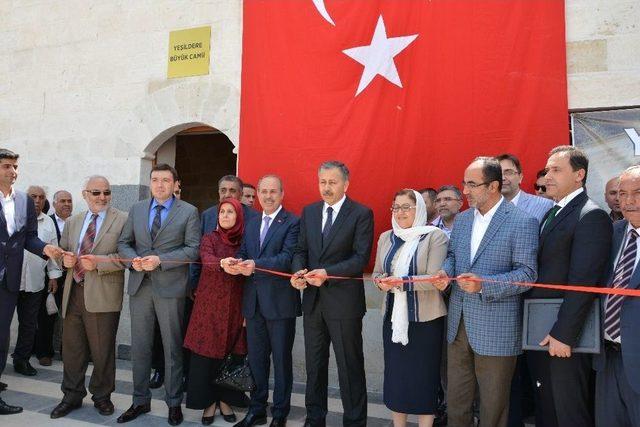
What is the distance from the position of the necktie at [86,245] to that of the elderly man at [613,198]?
388cm

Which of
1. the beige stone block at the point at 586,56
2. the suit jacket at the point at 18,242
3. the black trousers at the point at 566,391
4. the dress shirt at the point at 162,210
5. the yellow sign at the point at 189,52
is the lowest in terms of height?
the black trousers at the point at 566,391

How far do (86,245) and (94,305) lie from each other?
1.54 feet

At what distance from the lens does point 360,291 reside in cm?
340

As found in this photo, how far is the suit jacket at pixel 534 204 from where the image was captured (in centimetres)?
336

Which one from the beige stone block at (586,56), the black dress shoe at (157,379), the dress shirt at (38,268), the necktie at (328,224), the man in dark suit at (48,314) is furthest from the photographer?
the man in dark suit at (48,314)

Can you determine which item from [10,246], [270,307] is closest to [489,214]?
[270,307]

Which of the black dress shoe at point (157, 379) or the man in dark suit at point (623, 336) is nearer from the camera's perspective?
the man in dark suit at point (623, 336)

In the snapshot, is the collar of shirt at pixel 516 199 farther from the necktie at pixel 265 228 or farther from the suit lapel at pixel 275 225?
the necktie at pixel 265 228

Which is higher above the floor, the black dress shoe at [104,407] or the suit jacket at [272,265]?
the suit jacket at [272,265]

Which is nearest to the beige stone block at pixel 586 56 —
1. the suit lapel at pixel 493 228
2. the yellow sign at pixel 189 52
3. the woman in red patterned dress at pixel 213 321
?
the suit lapel at pixel 493 228

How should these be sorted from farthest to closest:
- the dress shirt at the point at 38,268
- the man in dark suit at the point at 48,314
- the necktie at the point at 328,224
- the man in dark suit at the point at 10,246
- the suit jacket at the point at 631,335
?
the man in dark suit at the point at 48,314 < the dress shirt at the point at 38,268 < the man in dark suit at the point at 10,246 < the necktie at the point at 328,224 < the suit jacket at the point at 631,335

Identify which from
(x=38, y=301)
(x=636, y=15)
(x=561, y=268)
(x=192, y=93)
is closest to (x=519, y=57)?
(x=636, y=15)

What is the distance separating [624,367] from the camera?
2266mm

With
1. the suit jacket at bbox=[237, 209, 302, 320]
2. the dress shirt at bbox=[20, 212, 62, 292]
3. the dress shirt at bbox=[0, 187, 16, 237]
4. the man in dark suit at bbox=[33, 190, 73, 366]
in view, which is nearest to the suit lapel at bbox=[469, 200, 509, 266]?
the suit jacket at bbox=[237, 209, 302, 320]
